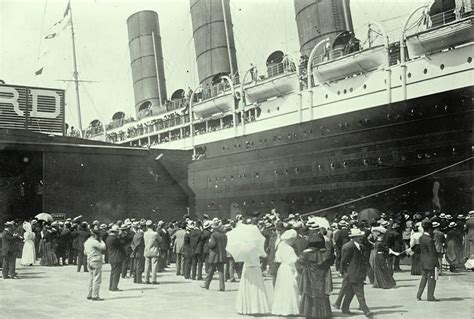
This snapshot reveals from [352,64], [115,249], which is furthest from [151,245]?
[352,64]

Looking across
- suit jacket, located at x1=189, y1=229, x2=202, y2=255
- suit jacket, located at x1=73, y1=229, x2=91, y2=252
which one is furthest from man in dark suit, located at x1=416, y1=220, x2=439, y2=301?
suit jacket, located at x1=73, y1=229, x2=91, y2=252

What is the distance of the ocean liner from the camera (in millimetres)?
15258

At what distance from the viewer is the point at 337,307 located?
680cm

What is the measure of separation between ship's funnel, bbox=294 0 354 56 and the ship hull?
502 centimetres

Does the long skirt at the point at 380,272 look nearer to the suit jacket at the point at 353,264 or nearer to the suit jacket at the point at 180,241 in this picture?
the suit jacket at the point at 353,264

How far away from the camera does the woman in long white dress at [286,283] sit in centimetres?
619

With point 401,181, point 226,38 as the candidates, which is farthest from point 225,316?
point 226,38

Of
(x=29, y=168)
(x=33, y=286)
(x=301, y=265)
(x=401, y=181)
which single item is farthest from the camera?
(x=29, y=168)

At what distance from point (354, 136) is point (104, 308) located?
1188cm

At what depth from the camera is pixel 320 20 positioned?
2250 cm

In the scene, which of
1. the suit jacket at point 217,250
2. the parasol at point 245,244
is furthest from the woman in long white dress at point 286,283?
the suit jacket at point 217,250

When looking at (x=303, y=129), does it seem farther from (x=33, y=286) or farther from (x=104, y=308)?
(x=104, y=308)

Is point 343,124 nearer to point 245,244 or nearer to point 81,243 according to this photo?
point 81,243

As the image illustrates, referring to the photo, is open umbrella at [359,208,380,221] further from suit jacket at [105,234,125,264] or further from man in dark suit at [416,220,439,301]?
suit jacket at [105,234,125,264]
